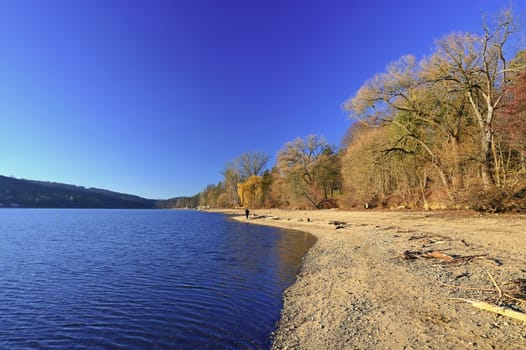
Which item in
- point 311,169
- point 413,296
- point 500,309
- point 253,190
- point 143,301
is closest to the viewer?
point 500,309

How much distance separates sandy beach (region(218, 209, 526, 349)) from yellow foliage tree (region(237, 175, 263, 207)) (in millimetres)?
60539

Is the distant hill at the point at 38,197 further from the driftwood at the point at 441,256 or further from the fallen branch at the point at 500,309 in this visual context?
the fallen branch at the point at 500,309

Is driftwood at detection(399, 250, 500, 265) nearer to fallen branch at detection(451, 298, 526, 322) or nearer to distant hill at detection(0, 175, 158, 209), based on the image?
fallen branch at detection(451, 298, 526, 322)

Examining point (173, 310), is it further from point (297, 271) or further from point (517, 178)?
point (517, 178)

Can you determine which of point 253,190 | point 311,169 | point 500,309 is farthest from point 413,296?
point 253,190

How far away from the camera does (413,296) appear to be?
20.3 feet

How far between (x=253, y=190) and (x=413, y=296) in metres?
68.3

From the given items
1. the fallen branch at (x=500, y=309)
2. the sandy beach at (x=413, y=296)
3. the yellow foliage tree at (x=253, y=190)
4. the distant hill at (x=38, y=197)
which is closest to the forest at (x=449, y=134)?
the sandy beach at (x=413, y=296)

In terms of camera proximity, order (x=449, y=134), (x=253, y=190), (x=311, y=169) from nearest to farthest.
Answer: (x=449, y=134) < (x=311, y=169) < (x=253, y=190)

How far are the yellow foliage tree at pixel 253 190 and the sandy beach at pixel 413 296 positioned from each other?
2383 inches

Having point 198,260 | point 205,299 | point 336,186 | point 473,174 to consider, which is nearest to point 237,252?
point 198,260

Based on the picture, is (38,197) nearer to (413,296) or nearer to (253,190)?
(253,190)

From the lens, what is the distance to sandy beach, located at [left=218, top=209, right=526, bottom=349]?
441 centimetres

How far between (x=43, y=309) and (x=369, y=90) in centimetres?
2467
